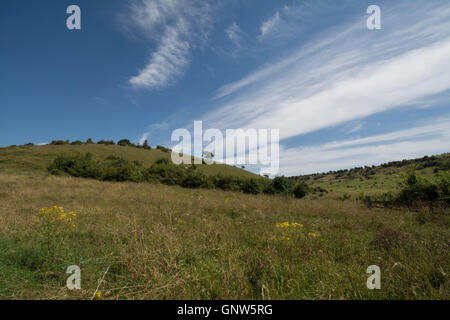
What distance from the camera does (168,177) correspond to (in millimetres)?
23656

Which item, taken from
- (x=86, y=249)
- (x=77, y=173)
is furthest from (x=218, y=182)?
(x=86, y=249)

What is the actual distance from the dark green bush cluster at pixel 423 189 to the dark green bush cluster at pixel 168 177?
12.1 meters

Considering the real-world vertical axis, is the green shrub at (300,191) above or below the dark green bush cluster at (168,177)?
below

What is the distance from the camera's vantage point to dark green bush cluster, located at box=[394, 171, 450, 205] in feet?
Answer: 35.7

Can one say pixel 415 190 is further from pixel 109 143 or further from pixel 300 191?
pixel 109 143

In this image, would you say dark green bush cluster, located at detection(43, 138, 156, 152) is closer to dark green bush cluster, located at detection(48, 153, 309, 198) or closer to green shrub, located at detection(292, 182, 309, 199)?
dark green bush cluster, located at detection(48, 153, 309, 198)

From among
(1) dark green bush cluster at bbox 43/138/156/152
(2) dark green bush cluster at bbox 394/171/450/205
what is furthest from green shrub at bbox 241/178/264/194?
(1) dark green bush cluster at bbox 43/138/156/152

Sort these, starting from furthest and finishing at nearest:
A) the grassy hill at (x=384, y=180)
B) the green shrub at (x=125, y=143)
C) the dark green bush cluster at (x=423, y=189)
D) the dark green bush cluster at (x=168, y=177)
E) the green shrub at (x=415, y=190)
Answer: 1. the green shrub at (x=125, y=143)
2. the dark green bush cluster at (x=168, y=177)
3. the grassy hill at (x=384, y=180)
4. the green shrub at (x=415, y=190)
5. the dark green bush cluster at (x=423, y=189)

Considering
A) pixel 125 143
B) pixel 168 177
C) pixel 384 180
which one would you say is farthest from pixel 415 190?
pixel 125 143

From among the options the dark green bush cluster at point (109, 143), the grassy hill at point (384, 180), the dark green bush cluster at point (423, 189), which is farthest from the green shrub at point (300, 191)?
the dark green bush cluster at point (109, 143)

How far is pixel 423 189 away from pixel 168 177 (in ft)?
76.9

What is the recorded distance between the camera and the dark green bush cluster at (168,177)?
2212 cm

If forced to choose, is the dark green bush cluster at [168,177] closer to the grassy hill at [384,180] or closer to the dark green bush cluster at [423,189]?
the grassy hill at [384,180]

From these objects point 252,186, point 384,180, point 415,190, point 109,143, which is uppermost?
point 109,143
